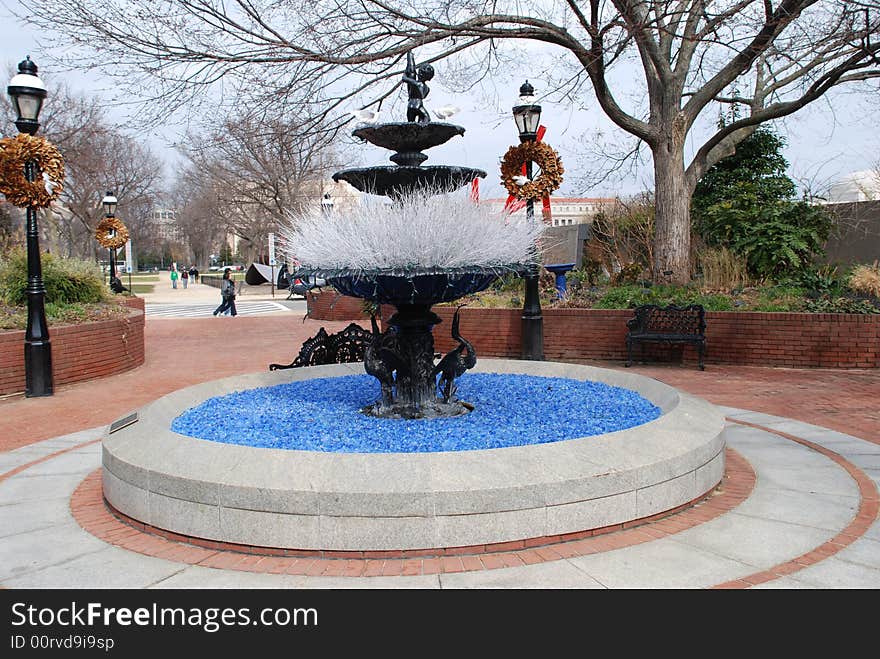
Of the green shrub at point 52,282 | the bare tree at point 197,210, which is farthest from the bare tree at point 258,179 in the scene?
the green shrub at point 52,282

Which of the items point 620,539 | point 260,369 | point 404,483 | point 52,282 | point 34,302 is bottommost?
point 260,369

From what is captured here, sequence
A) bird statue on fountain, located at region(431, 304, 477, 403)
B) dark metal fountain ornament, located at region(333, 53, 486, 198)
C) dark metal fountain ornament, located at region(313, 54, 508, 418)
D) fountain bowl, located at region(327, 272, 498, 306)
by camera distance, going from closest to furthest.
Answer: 1. fountain bowl, located at region(327, 272, 498, 306)
2. dark metal fountain ornament, located at region(313, 54, 508, 418)
3. dark metal fountain ornament, located at region(333, 53, 486, 198)
4. bird statue on fountain, located at region(431, 304, 477, 403)

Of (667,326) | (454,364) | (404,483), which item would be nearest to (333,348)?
(454,364)

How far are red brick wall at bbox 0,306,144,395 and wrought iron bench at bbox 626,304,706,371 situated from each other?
9000 mm

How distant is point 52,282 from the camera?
13.0 metres

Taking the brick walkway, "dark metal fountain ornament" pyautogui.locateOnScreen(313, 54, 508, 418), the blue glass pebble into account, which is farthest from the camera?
the brick walkway

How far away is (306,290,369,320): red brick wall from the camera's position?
77.3ft

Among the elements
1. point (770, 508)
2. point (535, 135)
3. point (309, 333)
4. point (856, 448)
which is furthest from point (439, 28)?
point (770, 508)

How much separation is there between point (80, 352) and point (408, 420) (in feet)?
24.5

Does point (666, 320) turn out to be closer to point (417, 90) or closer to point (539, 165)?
point (539, 165)

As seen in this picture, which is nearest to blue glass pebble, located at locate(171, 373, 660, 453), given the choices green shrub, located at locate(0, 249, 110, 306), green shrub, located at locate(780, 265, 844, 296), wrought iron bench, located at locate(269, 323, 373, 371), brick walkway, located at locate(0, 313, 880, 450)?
wrought iron bench, located at locate(269, 323, 373, 371)

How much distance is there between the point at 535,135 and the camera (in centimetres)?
1212

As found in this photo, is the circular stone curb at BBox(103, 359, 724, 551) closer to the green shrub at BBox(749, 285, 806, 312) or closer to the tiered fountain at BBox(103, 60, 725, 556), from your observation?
the tiered fountain at BBox(103, 60, 725, 556)

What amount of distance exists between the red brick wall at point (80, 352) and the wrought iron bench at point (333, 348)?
4225mm
